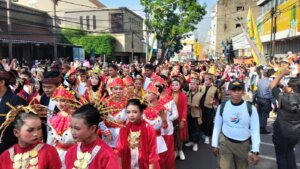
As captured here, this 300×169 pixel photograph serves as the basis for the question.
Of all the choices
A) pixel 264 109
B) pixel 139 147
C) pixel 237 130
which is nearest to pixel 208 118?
pixel 264 109

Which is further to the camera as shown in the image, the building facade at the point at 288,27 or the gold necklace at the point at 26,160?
the building facade at the point at 288,27

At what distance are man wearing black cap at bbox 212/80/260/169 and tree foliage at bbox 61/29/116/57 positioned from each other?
35.0m

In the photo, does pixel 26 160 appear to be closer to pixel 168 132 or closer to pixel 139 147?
pixel 139 147

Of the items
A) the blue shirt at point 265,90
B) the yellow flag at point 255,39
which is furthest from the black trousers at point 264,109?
the yellow flag at point 255,39

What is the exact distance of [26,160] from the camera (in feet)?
8.59

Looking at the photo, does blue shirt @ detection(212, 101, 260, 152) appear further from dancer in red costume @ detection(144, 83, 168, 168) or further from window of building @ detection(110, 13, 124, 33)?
window of building @ detection(110, 13, 124, 33)

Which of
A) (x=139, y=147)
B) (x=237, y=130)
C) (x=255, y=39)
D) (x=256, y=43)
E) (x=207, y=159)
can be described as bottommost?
(x=207, y=159)

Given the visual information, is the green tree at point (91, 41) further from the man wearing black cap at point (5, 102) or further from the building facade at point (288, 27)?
the man wearing black cap at point (5, 102)

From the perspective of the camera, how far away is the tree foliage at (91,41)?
126ft

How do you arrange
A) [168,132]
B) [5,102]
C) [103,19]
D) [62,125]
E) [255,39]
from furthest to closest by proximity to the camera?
1. [103,19]
2. [255,39]
3. [168,132]
4. [62,125]
5. [5,102]

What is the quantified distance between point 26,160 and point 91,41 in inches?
1458

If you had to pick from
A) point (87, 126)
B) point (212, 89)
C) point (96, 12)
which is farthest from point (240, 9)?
point (87, 126)

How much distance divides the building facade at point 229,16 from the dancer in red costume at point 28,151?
65.4 meters

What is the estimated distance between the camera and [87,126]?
8.57ft
